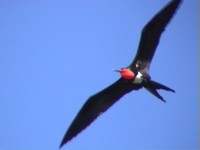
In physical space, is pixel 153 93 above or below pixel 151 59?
below

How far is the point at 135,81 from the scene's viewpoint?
329 inches

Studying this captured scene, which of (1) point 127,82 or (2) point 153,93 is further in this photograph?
(1) point 127,82

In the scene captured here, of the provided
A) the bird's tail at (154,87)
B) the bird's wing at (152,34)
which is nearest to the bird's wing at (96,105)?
the bird's tail at (154,87)

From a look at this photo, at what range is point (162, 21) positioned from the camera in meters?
7.96

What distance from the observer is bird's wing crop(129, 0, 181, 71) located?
7871 mm

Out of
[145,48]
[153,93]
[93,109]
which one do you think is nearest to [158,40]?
[145,48]

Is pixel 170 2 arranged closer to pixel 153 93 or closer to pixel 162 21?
pixel 162 21

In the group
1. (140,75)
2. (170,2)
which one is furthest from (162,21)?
(140,75)

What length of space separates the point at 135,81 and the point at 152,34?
888 millimetres

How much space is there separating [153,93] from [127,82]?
70cm

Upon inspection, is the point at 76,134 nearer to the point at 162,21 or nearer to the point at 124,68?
the point at 124,68

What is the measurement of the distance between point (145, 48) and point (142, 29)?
357 mm

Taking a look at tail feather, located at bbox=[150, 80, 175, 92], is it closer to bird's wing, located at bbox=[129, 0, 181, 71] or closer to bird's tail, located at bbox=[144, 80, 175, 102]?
bird's tail, located at bbox=[144, 80, 175, 102]

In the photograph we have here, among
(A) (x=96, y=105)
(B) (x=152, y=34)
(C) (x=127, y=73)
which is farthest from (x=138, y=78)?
(A) (x=96, y=105)
